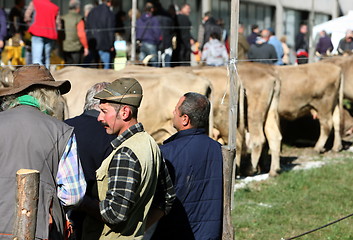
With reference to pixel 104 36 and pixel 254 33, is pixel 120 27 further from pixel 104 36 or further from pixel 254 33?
pixel 254 33

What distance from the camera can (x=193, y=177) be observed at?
5246 mm

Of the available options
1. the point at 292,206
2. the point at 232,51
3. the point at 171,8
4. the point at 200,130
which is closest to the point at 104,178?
the point at 200,130

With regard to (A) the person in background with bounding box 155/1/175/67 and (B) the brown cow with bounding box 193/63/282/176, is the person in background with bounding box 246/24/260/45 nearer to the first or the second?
(A) the person in background with bounding box 155/1/175/67

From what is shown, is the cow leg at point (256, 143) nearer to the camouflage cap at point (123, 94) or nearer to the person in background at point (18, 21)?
the person in background at point (18, 21)

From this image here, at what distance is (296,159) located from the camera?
569 inches

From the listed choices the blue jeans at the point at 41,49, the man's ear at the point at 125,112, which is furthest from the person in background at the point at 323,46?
the man's ear at the point at 125,112

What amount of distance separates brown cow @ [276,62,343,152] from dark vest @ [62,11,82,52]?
4.31 metres

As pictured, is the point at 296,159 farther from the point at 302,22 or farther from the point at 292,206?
the point at 302,22

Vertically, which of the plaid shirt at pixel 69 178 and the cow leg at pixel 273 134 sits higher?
the plaid shirt at pixel 69 178

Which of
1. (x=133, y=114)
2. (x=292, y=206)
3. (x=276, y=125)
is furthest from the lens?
(x=276, y=125)

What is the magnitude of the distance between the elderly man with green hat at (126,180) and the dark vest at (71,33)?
10.7 m

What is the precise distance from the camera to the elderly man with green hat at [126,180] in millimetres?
4383

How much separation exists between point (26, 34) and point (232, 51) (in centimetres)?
882

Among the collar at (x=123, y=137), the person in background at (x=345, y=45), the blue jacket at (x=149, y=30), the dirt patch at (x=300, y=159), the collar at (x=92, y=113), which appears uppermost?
the blue jacket at (x=149, y=30)
